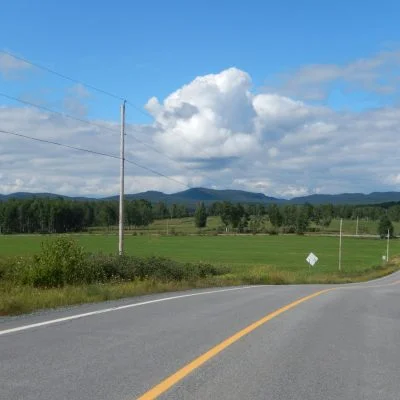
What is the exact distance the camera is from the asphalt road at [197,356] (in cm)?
620

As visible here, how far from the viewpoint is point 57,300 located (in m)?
14.2

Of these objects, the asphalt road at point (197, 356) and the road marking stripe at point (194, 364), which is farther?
the asphalt road at point (197, 356)

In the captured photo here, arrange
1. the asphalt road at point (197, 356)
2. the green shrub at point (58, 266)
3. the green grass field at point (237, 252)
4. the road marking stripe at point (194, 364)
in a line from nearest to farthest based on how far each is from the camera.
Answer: the road marking stripe at point (194, 364) → the asphalt road at point (197, 356) → the green shrub at point (58, 266) → the green grass field at point (237, 252)

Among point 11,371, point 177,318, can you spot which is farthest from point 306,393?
point 177,318

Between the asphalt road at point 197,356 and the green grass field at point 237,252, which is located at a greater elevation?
the asphalt road at point 197,356

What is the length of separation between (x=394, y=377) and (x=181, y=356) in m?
2.81

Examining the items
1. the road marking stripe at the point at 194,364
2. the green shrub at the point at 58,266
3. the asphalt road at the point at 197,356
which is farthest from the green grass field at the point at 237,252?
the road marking stripe at the point at 194,364

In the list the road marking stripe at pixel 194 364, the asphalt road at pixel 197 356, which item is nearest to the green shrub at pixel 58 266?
the asphalt road at pixel 197 356

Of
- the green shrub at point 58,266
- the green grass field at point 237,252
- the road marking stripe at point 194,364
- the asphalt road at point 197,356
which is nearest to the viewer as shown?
the road marking stripe at point 194,364

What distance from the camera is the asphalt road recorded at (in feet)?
20.3

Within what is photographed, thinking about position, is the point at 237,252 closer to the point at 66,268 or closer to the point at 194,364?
the point at 66,268

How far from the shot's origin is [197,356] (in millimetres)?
7945

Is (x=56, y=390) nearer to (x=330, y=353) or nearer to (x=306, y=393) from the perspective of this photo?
(x=306, y=393)

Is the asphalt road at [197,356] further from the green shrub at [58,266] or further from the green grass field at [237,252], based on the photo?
the green grass field at [237,252]
